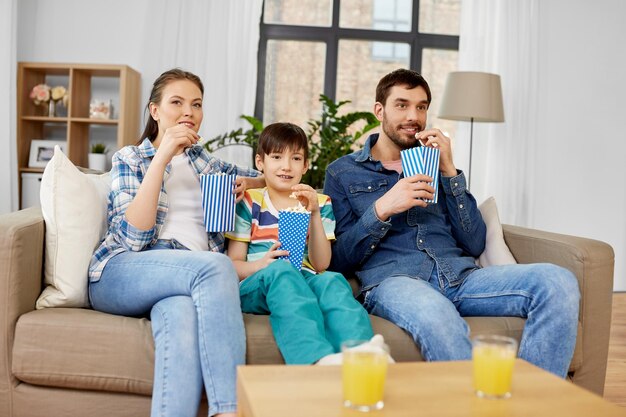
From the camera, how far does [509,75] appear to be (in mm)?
4957

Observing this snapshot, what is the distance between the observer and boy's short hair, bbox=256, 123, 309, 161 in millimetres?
2115

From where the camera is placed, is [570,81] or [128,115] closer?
[128,115]

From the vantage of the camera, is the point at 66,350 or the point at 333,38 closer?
the point at 66,350

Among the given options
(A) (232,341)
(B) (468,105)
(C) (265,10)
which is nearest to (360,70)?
(C) (265,10)

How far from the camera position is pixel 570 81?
5082 millimetres

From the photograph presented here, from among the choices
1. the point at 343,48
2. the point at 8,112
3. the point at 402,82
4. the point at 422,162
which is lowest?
the point at 422,162

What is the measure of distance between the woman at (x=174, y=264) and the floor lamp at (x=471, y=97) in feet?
7.36

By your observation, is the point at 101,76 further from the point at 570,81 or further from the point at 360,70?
the point at 570,81

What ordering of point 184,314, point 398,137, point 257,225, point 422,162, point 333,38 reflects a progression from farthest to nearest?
point 333,38 < point 398,137 < point 257,225 < point 422,162 < point 184,314

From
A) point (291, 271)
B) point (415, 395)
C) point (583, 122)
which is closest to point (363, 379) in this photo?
point (415, 395)

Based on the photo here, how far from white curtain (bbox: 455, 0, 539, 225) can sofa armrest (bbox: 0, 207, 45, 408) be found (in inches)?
144

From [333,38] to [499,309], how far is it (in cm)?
344

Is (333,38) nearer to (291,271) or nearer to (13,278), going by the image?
(291,271)

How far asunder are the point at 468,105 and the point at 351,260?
94.1 inches
